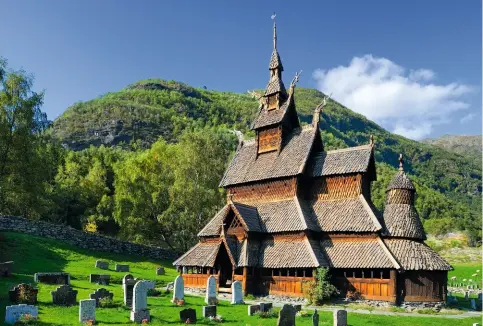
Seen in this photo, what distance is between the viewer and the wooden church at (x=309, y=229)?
28.4m

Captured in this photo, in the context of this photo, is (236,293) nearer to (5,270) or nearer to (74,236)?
(5,270)

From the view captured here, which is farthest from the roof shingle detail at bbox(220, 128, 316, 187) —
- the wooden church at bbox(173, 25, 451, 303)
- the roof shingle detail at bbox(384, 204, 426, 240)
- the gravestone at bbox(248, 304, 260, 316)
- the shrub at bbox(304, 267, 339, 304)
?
the gravestone at bbox(248, 304, 260, 316)

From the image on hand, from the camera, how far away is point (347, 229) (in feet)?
99.9

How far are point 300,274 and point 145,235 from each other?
92.6 ft

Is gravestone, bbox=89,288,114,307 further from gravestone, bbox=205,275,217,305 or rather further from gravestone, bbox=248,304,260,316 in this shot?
gravestone, bbox=248,304,260,316

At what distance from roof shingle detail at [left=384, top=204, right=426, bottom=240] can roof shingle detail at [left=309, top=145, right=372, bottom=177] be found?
3569 millimetres

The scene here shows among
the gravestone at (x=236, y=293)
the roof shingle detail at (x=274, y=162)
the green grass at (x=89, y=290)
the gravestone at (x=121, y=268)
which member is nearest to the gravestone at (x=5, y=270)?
the green grass at (x=89, y=290)

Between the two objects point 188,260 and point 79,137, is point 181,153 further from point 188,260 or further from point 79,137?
point 79,137

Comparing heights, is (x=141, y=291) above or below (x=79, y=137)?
below

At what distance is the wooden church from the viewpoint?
2839 cm

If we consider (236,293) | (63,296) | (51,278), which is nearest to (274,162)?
(236,293)

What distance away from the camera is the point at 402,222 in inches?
1190

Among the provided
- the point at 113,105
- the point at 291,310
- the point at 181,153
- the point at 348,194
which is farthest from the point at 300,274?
the point at 113,105

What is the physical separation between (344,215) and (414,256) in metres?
5.50
